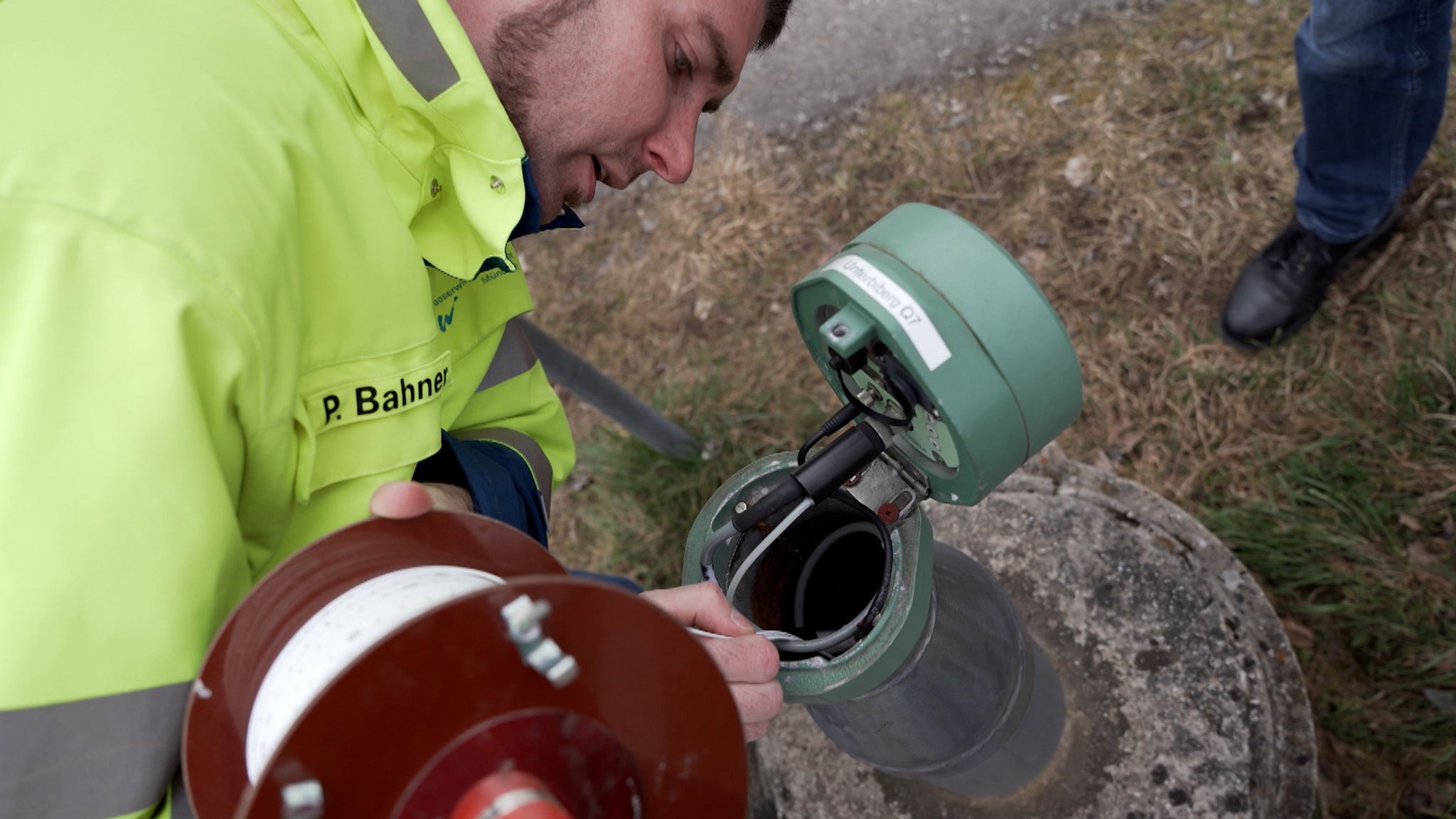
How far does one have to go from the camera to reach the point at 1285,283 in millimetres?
2674

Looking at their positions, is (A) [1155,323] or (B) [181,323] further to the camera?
(A) [1155,323]

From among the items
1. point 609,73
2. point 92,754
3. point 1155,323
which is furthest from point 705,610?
point 1155,323

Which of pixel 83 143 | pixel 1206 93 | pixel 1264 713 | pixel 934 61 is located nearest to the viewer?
pixel 83 143

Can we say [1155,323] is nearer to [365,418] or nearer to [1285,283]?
[1285,283]

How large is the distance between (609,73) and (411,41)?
1.08 feet

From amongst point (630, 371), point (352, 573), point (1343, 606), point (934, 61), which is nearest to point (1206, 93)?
point (934, 61)

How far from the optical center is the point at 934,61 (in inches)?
142

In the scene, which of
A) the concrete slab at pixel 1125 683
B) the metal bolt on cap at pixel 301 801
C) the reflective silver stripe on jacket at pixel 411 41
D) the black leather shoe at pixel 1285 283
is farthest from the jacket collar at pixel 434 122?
the black leather shoe at pixel 1285 283

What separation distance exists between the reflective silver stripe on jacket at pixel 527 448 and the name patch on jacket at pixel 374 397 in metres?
0.42

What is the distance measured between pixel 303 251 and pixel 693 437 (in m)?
1.90

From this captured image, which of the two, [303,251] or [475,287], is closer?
[303,251]

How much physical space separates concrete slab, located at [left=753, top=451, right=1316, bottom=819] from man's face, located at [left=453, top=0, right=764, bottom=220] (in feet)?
4.10

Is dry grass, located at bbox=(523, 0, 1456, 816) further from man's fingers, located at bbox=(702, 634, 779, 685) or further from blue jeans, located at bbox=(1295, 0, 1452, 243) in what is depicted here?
man's fingers, located at bbox=(702, 634, 779, 685)

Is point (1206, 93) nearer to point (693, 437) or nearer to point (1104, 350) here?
point (1104, 350)
